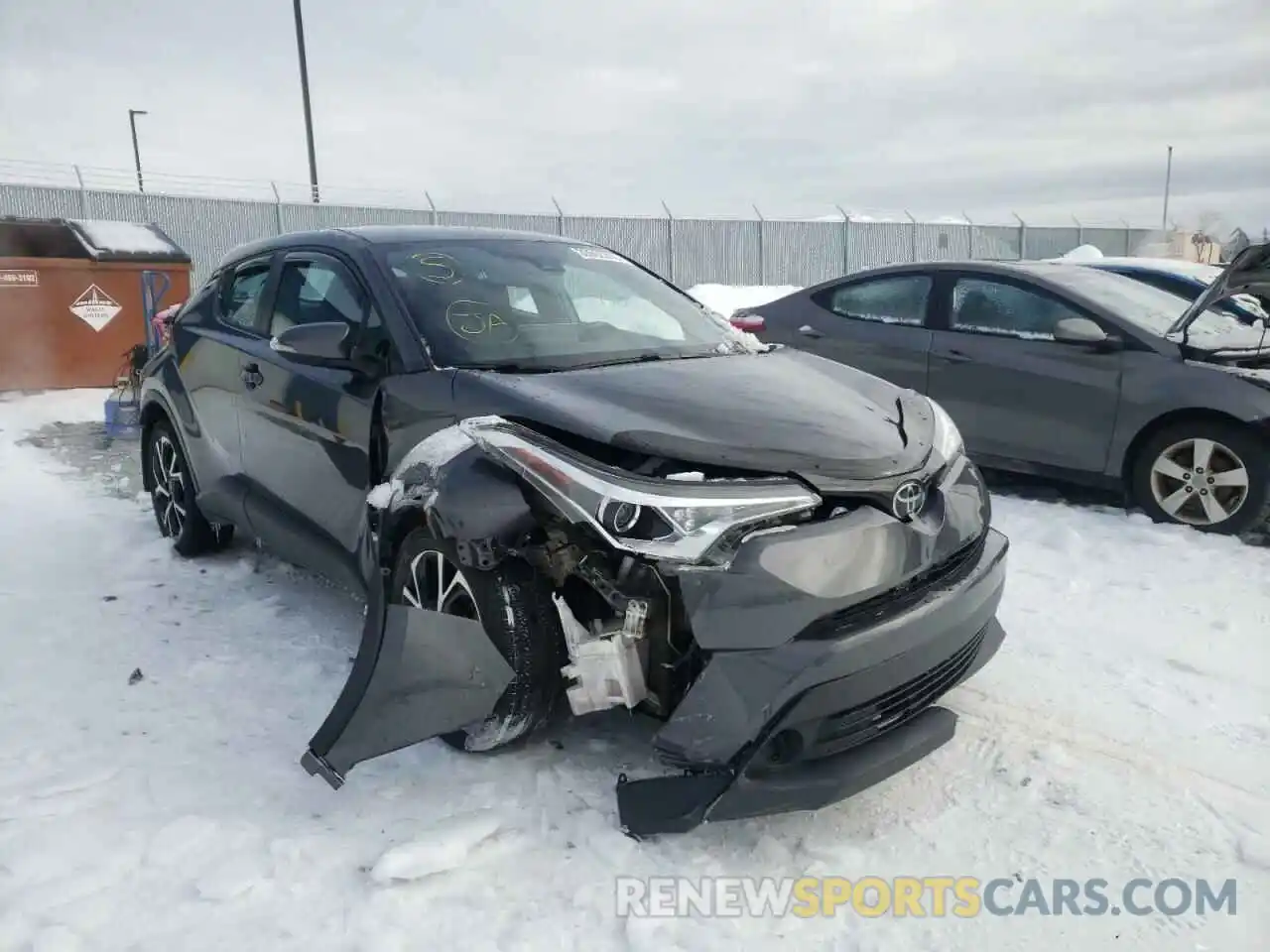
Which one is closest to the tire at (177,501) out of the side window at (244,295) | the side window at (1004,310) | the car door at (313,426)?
the side window at (244,295)

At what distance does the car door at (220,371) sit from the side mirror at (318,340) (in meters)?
1.05

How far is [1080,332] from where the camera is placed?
17.1ft

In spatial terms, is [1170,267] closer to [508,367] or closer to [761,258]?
[508,367]

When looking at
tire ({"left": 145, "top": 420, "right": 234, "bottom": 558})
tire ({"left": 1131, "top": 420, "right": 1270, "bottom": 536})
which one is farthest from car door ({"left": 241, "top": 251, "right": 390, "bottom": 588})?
tire ({"left": 1131, "top": 420, "right": 1270, "bottom": 536})

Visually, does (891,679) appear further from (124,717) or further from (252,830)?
(124,717)

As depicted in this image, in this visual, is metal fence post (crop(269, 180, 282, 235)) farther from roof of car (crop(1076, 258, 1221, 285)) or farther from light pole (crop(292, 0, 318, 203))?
roof of car (crop(1076, 258, 1221, 285))

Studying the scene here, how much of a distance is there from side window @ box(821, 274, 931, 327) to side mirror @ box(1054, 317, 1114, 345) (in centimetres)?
101

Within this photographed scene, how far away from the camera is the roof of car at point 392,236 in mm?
3613

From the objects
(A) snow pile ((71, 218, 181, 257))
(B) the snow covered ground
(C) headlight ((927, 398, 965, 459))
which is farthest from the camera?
(A) snow pile ((71, 218, 181, 257))

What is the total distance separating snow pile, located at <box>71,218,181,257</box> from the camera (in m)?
10.1

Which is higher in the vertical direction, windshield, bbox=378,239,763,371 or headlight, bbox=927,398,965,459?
windshield, bbox=378,239,763,371

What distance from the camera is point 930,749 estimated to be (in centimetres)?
246

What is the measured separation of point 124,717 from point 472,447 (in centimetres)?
161

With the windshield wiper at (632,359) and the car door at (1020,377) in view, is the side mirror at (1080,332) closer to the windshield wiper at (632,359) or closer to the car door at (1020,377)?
the car door at (1020,377)
